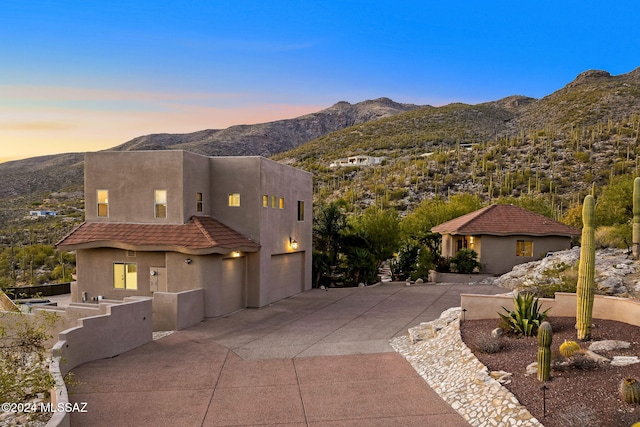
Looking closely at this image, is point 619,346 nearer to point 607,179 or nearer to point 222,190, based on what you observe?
point 222,190

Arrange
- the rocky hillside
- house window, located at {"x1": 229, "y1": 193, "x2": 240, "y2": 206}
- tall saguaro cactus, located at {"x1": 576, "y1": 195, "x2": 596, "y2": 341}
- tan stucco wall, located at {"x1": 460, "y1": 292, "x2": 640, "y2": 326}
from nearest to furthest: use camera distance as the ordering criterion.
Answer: tall saguaro cactus, located at {"x1": 576, "y1": 195, "x2": 596, "y2": 341}, tan stucco wall, located at {"x1": 460, "y1": 292, "x2": 640, "y2": 326}, house window, located at {"x1": 229, "y1": 193, "x2": 240, "y2": 206}, the rocky hillside

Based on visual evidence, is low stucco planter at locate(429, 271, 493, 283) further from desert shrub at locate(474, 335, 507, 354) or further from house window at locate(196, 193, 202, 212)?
desert shrub at locate(474, 335, 507, 354)

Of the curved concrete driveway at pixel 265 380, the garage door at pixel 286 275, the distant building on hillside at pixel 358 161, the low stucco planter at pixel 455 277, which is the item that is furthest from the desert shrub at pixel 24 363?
the distant building on hillside at pixel 358 161

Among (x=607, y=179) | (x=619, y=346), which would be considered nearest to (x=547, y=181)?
(x=607, y=179)

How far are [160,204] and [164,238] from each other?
179cm

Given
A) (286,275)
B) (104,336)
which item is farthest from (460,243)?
(104,336)

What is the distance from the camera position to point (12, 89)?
39875 millimetres

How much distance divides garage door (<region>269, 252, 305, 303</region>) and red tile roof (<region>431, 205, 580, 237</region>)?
35.5 ft

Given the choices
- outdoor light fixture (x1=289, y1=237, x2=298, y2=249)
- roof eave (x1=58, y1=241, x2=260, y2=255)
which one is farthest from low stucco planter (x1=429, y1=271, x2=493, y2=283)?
roof eave (x1=58, y1=241, x2=260, y2=255)

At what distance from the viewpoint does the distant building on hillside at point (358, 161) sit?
72.6 meters

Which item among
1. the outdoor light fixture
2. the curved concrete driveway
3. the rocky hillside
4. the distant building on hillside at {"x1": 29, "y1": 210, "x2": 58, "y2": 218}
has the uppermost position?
the rocky hillside

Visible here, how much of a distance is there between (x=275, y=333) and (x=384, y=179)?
5020cm

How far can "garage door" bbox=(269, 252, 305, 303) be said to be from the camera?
22516mm

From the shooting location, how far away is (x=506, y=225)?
30.7 metres
